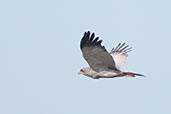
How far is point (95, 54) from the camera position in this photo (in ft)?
57.1

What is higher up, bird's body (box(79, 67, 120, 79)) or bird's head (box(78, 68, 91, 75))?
bird's head (box(78, 68, 91, 75))

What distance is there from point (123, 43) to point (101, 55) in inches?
179

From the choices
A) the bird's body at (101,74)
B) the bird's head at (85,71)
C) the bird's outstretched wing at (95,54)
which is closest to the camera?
the bird's outstretched wing at (95,54)

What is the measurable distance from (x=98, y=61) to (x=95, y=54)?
56 cm

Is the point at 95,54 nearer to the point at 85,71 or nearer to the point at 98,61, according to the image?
the point at 98,61

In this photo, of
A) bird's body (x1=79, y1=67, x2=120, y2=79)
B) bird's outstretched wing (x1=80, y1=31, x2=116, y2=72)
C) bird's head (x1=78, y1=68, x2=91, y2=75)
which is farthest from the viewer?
bird's head (x1=78, y1=68, x2=91, y2=75)

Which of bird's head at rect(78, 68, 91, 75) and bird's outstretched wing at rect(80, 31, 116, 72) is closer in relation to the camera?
bird's outstretched wing at rect(80, 31, 116, 72)

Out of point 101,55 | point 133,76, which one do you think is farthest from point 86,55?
point 133,76

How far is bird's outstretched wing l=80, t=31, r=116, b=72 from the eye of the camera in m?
17.0

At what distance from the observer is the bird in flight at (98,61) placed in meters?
17.0

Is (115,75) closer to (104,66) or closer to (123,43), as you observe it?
(104,66)

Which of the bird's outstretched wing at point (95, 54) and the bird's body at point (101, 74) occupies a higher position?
the bird's outstretched wing at point (95, 54)

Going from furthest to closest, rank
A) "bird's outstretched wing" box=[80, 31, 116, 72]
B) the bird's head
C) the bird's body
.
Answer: the bird's head
the bird's body
"bird's outstretched wing" box=[80, 31, 116, 72]

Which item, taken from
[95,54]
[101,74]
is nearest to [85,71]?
[101,74]
